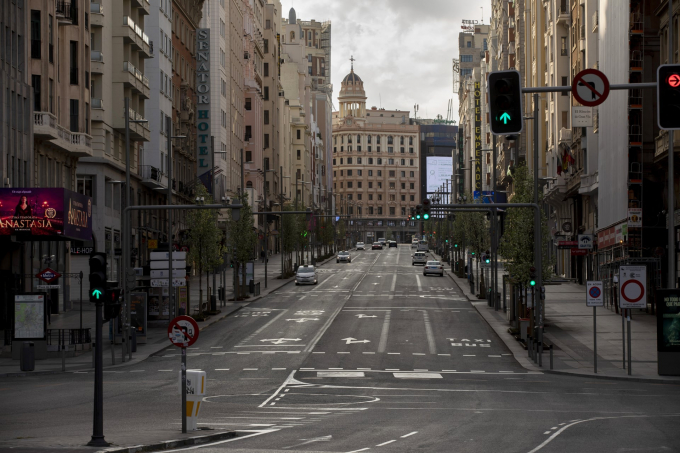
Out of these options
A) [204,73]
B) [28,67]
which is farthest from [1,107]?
[204,73]

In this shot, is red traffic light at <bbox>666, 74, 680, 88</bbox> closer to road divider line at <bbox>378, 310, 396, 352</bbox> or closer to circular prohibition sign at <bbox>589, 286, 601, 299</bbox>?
circular prohibition sign at <bbox>589, 286, 601, 299</bbox>

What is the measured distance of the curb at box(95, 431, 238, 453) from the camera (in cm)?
1741

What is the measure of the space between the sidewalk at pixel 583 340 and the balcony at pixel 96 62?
28.8m

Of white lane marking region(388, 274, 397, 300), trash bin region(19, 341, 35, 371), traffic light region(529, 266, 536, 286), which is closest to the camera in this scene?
trash bin region(19, 341, 35, 371)

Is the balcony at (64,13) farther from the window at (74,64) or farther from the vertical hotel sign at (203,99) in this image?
the vertical hotel sign at (203,99)

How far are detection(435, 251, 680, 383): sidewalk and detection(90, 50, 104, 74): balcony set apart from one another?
2877 centimetres

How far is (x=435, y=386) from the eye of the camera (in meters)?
30.3

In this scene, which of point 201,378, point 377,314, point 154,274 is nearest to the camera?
point 201,378

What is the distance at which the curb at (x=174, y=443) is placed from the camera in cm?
1741

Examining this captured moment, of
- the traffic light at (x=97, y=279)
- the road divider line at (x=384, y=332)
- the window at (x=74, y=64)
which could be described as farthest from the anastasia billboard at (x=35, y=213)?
the traffic light at (x=97, y=279)

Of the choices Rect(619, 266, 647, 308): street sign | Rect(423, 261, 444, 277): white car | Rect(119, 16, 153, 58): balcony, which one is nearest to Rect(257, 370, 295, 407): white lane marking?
Rect(619, 266, 647, 308): street sign

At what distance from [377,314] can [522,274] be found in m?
11.9

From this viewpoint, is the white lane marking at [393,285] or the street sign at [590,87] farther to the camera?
the white lane marking at [393,285]

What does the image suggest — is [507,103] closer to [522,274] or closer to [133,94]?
[522,274]
